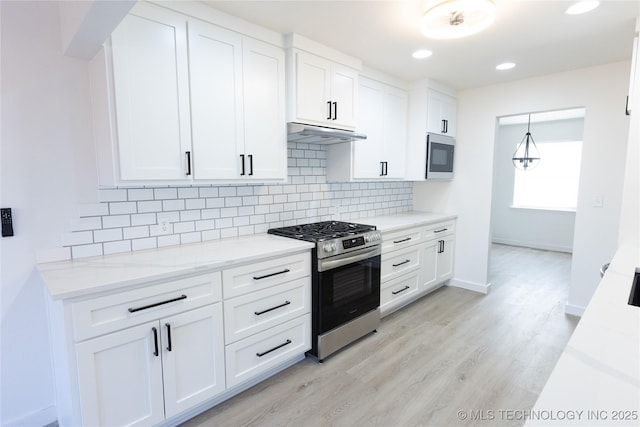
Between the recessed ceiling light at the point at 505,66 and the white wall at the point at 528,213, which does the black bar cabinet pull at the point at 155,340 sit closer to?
the recessed ceiling light at the point at 505,66

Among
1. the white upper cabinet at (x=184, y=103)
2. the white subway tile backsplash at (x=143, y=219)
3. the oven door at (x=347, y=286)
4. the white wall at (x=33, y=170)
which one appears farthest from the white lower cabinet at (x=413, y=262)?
the white wall at (x=33, y=170)

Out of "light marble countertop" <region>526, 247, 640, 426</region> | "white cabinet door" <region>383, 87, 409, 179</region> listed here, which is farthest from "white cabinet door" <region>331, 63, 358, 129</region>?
"light marble countertop" <region>526, 247, 640, 426</region>

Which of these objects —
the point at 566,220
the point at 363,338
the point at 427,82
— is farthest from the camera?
the point at 566,220

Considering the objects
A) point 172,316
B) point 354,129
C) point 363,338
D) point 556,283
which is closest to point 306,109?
point 354,129

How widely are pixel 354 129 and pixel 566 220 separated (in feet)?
17.4

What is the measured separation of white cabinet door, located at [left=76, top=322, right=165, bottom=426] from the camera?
1.51m

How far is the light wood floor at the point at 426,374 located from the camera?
202cm

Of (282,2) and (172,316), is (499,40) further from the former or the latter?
(172,316)

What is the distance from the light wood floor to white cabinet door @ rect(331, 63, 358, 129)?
6.40 ft

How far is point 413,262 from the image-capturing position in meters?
3.57

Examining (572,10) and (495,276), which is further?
(495,276)

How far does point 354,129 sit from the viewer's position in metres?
3.06

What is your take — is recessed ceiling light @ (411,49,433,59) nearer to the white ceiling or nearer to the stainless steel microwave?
the white ceiling

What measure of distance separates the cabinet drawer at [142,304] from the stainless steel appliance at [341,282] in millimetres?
796
